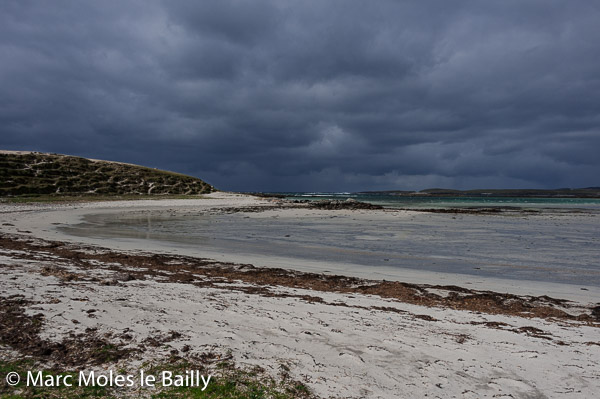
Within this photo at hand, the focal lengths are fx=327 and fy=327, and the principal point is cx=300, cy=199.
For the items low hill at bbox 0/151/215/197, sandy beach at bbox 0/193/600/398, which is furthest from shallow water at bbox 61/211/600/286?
low hill at bbox 0/151/215/197

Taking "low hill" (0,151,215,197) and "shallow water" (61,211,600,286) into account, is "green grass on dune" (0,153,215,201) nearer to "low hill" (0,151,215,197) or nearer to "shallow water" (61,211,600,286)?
"low hill" (0,151,215,197)

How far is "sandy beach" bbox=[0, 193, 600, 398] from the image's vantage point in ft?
13.8

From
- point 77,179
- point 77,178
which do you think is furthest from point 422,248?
point 77,178

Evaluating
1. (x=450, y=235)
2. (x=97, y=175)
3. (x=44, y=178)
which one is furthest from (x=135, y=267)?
(x=97, y=175)

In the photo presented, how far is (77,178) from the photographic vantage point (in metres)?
56.2

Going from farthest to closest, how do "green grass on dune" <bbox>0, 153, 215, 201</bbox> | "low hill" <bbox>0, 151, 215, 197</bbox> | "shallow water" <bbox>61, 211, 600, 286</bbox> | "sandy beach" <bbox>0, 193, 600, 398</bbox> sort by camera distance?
"low hill" <bbox>0, 151, 215, 197</bbox> → "green grass on dune" <bbox>0, 153, 215, 201</bbox> → "shallow water" <bbox>61, 211, 600, 286</bbox> → "sandy beach" <bbox>0, 193, 600, 398</bbox>

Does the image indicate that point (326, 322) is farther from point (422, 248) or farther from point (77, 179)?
point (77, 179)

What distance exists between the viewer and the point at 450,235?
2109 centimetres

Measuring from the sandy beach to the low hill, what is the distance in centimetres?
4709

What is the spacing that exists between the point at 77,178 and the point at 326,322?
6373cm

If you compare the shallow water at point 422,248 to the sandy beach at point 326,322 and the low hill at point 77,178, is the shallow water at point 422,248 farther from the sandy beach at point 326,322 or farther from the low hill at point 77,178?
the low hill at point 77,178

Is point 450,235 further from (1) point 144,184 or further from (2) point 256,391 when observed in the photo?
(1) point 144,184

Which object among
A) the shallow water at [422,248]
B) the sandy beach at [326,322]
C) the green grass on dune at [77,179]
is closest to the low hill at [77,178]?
the green grass on dune at [77,179]

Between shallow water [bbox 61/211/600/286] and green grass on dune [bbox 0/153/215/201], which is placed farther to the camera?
green grass on dune [bbox 0/153/215/201]
